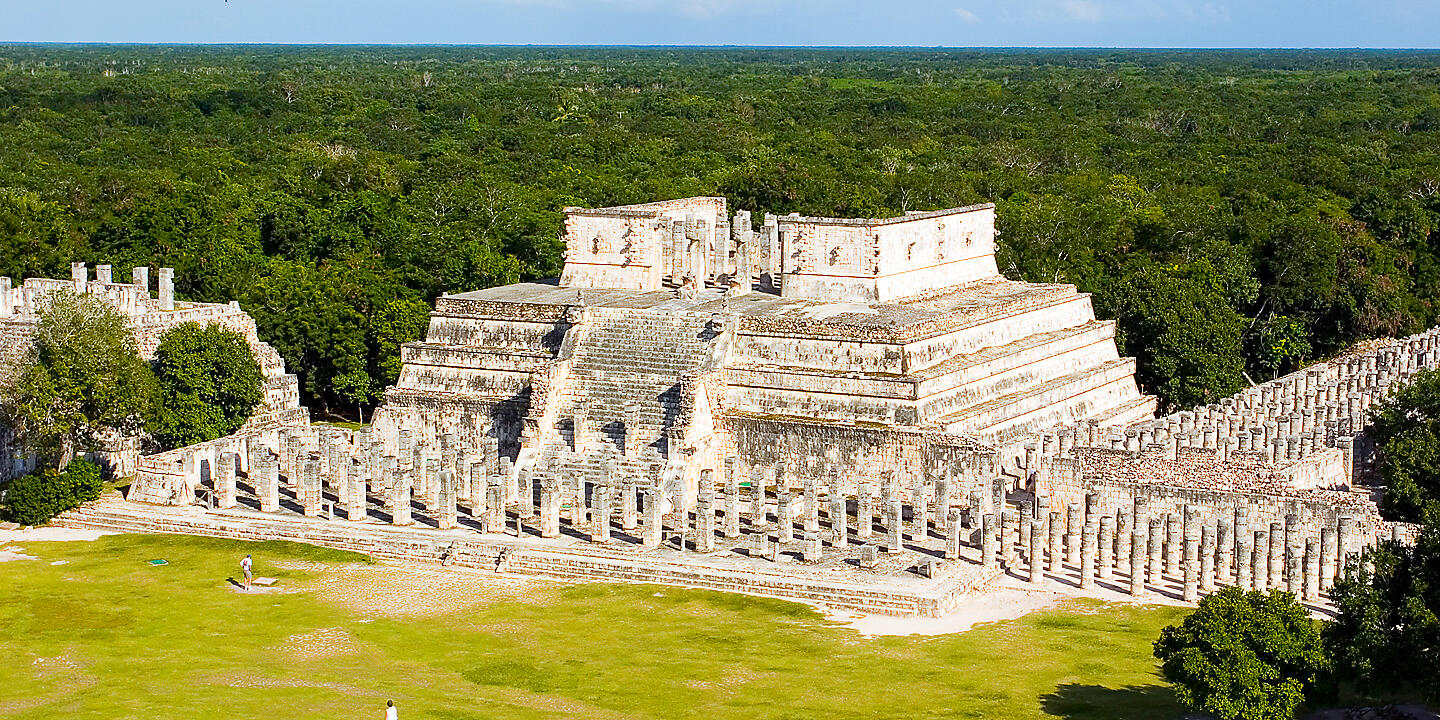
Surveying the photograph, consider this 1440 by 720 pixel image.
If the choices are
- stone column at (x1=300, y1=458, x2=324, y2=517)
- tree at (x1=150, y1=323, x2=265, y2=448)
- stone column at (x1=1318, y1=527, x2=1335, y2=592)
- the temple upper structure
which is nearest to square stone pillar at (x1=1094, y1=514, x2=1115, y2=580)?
stone column at (x1=1318, y1=527, x2=1335, y2=592)

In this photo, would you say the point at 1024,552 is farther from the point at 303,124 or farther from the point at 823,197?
the point at 303,124

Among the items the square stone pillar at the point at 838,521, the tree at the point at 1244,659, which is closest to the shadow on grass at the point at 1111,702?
the tree at the point at 1244,659

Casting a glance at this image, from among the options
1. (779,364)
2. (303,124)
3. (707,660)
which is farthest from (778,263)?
(303,124)

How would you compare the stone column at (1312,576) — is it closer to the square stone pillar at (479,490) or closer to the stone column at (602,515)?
the stone column at (602,515)

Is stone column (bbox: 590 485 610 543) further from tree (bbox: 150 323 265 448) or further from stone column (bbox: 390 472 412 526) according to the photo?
tree (bbox: 150 323 265 448)

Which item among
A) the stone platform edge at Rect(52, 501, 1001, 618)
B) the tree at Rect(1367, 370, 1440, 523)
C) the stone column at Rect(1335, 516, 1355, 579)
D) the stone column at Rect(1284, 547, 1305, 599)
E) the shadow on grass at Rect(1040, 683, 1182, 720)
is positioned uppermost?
the tree at Rect(1367, 370, 1440, 523)

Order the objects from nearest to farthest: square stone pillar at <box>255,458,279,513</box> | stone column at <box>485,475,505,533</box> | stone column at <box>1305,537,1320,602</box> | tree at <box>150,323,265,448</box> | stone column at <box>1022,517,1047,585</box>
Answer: stone column at <box>1305,537,1320,602</box> < stone column at <box>1022,517,1047,585</box> < stone column at <box>485,475,505,533</box> < square stone pillar at <box>255,458,279,513</box> < tree at <box>150,323,265,448</box>
